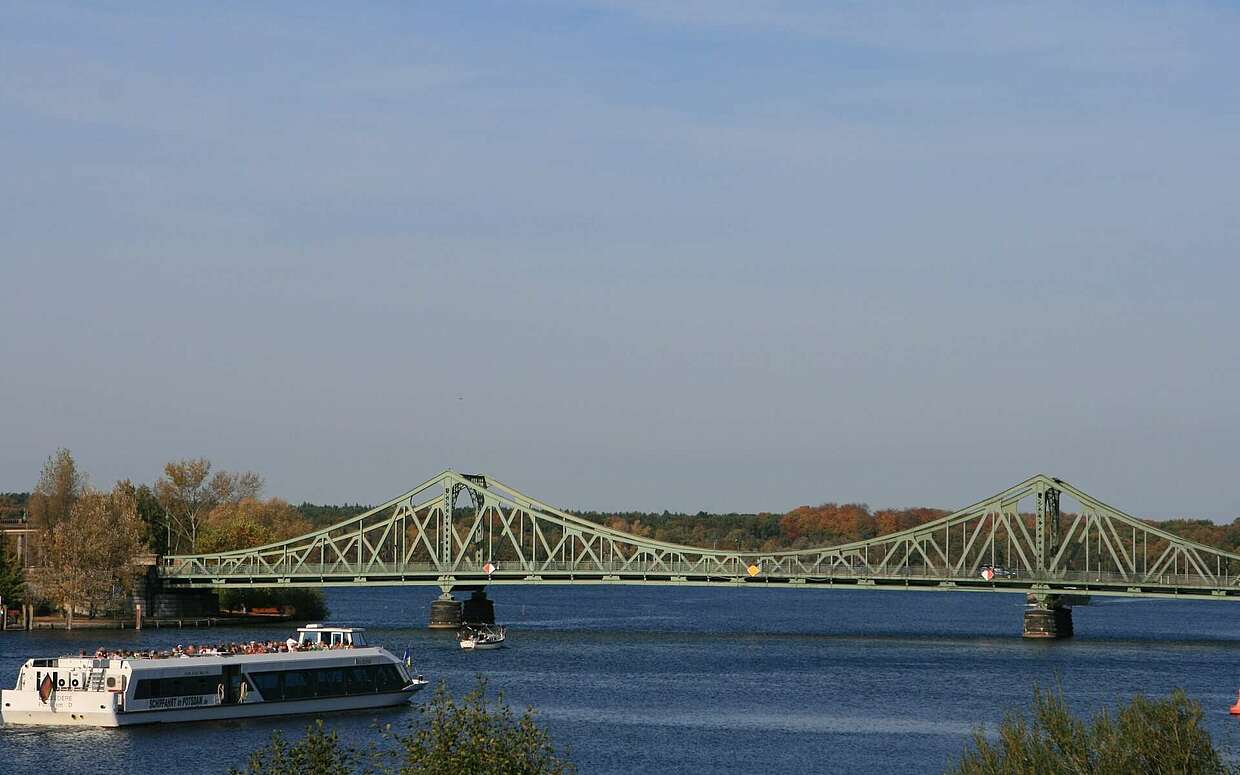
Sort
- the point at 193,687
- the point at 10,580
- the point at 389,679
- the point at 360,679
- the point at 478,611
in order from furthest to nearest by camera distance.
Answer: the point at 478,611, the point at 10,580, the point at 389,679, the point at 360,679, the point at 193,687

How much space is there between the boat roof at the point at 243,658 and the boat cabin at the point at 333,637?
3.66 ft

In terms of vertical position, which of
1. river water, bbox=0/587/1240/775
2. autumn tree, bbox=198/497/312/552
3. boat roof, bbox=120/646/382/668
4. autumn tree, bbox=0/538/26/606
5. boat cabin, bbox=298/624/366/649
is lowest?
river water, bbox=0/587/1240/775

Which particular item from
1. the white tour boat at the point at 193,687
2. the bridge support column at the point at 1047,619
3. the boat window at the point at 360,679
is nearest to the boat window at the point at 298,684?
the white tour boat at the point at 193,687

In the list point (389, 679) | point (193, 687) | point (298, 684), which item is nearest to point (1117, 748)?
point (193, 687)

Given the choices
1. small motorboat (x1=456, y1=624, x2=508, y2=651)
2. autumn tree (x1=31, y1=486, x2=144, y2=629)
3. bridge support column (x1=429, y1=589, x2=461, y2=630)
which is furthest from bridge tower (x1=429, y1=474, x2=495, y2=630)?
autumn tree (x1=31, y1=486, x2=144, y2=629)

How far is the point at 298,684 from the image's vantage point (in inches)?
2958

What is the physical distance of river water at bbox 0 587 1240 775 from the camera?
65.5 meters

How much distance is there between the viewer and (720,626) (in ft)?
493

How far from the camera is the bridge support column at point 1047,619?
125m

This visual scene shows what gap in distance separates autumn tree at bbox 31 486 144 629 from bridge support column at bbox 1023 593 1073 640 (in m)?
58.6

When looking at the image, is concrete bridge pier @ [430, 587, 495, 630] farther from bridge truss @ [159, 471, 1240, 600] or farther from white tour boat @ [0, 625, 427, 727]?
white tour boat @ [0, 625, 427, 727]

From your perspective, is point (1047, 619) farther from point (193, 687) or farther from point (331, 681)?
point (193, 687)

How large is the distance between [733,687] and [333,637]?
19557mm

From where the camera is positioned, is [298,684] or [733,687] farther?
[733,687]
